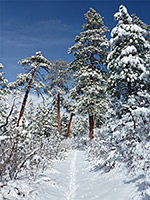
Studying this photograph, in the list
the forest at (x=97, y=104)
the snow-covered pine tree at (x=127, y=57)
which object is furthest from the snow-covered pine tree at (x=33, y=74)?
the snow-covered pine tree at (x=127, y=57)

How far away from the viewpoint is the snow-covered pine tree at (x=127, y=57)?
7.74 m

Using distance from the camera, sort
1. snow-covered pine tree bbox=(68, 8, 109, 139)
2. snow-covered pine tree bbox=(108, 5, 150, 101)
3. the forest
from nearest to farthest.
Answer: the forest → snow-covered pine tree bbox=(108, 5, 150, 101) → snow-covered pine tree bbox=(68, 8, 109, 139)

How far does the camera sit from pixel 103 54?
1700cm

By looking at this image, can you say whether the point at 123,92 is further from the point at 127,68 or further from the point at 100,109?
the point at 100,109

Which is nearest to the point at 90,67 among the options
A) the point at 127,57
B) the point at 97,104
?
the point at 97,104

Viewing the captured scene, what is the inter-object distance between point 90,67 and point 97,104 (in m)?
4.79

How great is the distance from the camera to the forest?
14.5 ft

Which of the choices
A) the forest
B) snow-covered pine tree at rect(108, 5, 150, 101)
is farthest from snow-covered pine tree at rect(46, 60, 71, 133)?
snow-covered pine tree at rect(108, 5, 150, 101)

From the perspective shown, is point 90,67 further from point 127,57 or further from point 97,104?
point 127,57

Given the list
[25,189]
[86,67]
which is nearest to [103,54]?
[86,67]

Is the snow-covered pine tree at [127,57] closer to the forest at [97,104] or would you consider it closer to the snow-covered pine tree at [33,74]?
the forest at [97,104]

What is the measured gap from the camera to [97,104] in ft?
47.5

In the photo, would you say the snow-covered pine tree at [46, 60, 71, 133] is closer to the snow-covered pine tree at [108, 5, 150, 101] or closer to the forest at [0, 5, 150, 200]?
the forest at [0, 5, 150, 200]

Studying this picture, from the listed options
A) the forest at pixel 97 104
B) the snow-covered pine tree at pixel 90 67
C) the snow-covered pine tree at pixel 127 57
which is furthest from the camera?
the snow-covered pine tree at pixel 90 67
